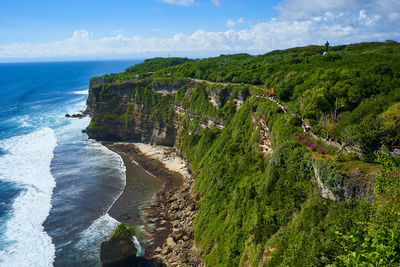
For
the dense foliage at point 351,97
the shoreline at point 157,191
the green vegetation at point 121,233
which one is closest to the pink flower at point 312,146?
the dense foliage at point 351,97

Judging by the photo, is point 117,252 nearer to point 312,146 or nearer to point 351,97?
point 312,146

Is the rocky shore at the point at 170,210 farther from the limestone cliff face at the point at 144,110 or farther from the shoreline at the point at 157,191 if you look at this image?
the limestone cliff face at the point at 144,110

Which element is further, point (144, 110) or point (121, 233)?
point (144, 110)

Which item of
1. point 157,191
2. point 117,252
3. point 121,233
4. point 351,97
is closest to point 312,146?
point 351,97

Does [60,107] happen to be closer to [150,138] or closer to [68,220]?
[150,138]

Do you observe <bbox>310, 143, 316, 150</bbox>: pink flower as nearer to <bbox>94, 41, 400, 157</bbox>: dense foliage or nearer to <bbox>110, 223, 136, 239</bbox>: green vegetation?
<bbox>94, 41, 400, 157</bbox>: dense foliage

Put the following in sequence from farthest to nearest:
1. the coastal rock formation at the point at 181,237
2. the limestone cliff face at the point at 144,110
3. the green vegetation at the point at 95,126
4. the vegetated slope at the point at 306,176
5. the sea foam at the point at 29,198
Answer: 1. the green vegetation at the point at 95,126
2. the limestone cliff face at the point at 144,110
3. the sea foam at the point at 29,198
4. the coastal rock formation at the point at 181,237
5. the vegetated slope at the point at 306,176
